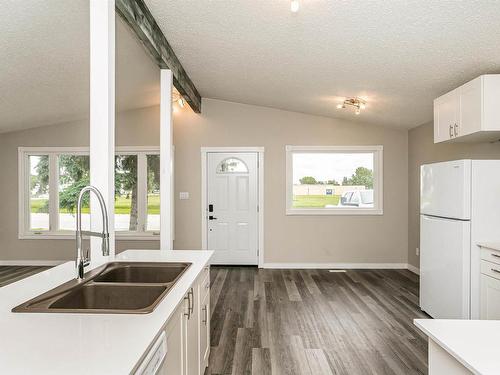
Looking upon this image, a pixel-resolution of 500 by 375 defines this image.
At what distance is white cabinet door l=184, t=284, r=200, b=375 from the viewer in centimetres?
176

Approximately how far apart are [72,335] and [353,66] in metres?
3.40

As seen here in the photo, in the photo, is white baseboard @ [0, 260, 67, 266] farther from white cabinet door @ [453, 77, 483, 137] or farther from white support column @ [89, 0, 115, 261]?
white cabinet door @ [453, 77, 483, 137]

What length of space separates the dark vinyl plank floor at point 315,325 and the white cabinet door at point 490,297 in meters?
0.58

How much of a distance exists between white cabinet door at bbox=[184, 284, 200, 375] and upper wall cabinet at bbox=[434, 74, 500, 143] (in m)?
2.82

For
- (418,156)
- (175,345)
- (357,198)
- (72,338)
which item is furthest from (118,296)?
(418,156)

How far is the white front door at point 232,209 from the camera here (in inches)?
232

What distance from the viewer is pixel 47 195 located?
1.79 m

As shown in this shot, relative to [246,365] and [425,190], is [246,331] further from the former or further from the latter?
[425,190]

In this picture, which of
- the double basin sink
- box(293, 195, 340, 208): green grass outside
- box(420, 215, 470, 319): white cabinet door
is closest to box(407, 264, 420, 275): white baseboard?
box(293, 195, 340, 208): green grass outside

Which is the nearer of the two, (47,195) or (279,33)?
(47,195)

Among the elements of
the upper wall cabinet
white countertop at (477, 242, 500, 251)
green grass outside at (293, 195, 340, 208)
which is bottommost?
white countertop at (477, 242, 500, 251)

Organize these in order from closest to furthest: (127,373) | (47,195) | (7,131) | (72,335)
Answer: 1. (127,373)
2. (72,335)
3. (7,131)
4. (47,195)

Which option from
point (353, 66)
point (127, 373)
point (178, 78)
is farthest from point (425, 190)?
point (127, 373)

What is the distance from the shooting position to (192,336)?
190 cm
